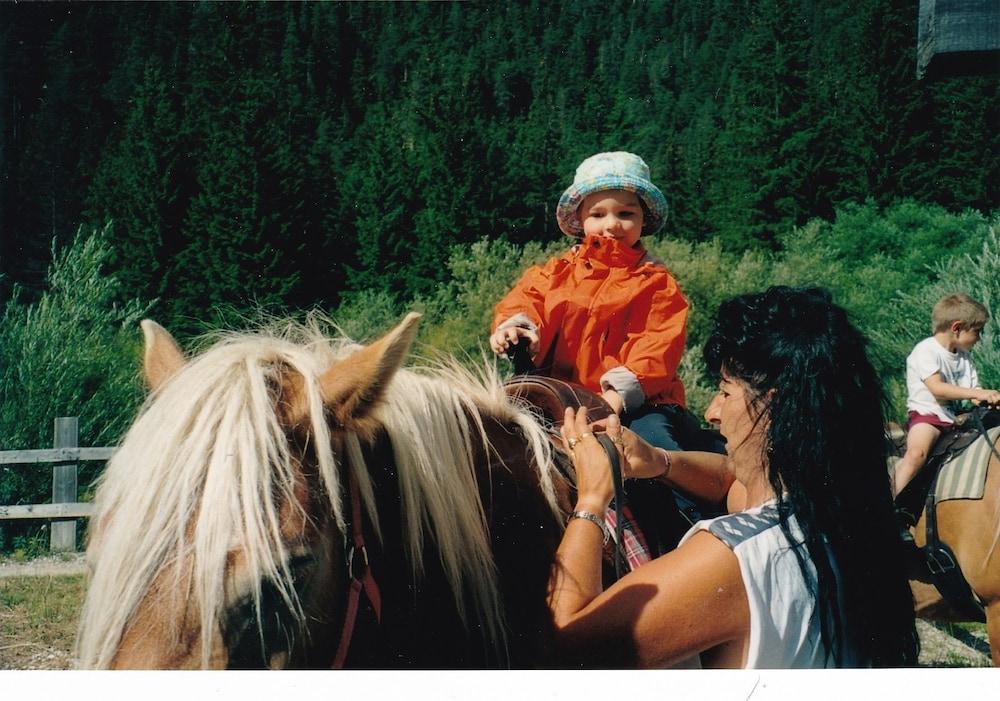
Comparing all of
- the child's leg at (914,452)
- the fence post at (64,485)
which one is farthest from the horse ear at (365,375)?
the fence post at (64,485)

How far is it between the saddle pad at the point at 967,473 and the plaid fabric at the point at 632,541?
106 inches

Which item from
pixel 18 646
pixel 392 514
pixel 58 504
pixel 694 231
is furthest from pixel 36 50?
pixel 694 231

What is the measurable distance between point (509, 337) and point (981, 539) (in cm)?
285

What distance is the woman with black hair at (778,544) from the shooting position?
4.61ft

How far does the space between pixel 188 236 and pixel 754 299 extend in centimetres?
1679

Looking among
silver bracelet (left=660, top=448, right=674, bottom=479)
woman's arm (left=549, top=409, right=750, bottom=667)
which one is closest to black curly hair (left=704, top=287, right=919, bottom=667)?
woman's arm (left=549, top=409, right=750, bottom=667)

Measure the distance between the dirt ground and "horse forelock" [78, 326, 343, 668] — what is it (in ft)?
Answer: 10.6

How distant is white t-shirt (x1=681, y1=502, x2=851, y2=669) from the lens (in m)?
1.39

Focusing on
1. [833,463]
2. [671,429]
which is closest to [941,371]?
[671,429]

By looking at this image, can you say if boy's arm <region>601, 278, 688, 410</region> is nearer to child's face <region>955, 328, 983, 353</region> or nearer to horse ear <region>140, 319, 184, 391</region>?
horse ear <region>140, 319, 184, 391</region>

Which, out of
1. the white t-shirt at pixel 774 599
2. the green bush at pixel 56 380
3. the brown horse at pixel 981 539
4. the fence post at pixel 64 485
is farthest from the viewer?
the green bush at pixel 56 380

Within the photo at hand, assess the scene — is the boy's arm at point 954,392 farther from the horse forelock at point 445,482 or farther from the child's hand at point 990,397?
the horse forelock at point 445,482

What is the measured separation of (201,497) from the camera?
1.20 metres

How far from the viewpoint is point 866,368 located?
1518 mm
